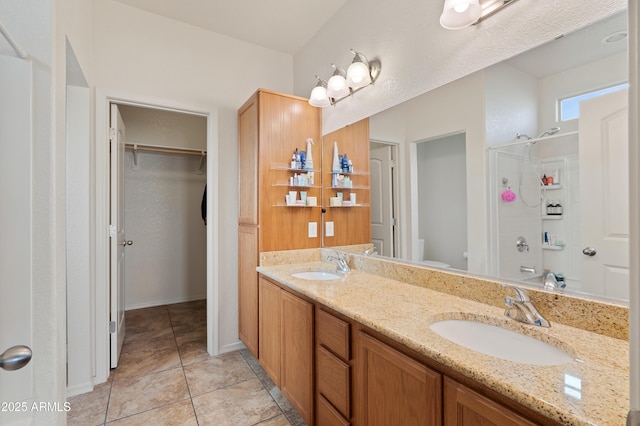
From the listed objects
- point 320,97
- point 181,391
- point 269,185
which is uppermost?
point 320,97

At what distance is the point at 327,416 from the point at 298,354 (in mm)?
338

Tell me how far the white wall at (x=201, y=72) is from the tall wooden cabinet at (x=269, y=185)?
0.13 m

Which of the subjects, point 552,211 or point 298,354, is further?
point 298,354

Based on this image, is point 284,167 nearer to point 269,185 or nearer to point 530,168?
point 269,185

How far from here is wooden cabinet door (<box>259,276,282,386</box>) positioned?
75.8 inches

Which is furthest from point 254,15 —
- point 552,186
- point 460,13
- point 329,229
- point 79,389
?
point 79,389

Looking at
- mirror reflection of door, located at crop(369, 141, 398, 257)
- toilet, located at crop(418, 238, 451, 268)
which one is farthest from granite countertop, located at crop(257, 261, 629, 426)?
mirror reflection of door, located at crop(369, 141, 398, 257)

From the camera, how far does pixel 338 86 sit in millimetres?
2143

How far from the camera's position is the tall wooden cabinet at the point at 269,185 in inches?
91.2

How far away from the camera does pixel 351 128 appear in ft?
7.40

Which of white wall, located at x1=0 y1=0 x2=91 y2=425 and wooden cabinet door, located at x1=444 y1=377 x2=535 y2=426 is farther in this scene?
white wall, located at x1=0 y1=0 x2=91 y2=425

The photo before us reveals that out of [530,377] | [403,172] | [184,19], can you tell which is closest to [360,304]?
[530,377]

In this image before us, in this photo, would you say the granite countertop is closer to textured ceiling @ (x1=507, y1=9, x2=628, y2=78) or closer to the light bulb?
textured ceiling @ (x1=507, y1=9, x2=628, y2=78)

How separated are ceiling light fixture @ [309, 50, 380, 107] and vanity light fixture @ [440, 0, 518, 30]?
2.08 ft
